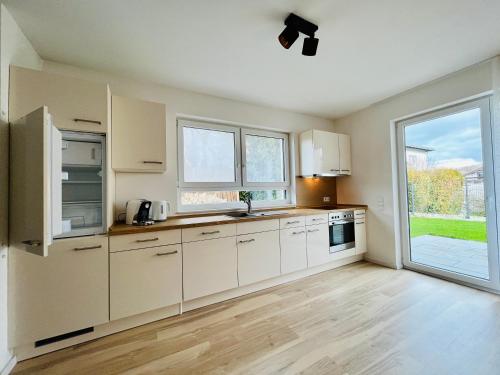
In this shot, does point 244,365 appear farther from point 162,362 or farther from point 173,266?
point 173,266

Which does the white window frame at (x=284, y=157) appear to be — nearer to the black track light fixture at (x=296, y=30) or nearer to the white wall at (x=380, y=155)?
the white wall at (x=380, y=155)

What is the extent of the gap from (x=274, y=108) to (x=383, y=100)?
1.63 meters

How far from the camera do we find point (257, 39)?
1799 mm

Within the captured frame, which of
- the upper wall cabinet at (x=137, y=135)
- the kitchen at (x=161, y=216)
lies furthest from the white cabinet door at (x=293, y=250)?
the upper wall cabinet at (x=137, y=135)

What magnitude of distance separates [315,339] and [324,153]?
8.36 feet

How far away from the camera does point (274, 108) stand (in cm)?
337

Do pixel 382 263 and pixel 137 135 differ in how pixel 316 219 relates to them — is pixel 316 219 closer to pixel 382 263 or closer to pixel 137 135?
pixel 382 263

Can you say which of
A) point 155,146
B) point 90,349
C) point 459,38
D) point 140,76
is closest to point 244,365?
point 90,349

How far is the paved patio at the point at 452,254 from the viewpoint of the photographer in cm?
239

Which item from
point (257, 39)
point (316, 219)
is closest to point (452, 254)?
point (316, 219)

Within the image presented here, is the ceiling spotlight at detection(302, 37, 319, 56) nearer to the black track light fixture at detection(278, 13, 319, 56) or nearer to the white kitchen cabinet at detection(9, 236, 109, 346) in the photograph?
the black track light fixture at detection(278, 13, 319, 56)

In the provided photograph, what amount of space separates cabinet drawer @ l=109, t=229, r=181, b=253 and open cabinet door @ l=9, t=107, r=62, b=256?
1.31 feet

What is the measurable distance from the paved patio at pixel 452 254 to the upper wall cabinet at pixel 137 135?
3583 millimetres

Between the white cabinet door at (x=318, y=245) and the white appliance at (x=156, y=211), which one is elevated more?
the white appliance at (x=156, y=211)
